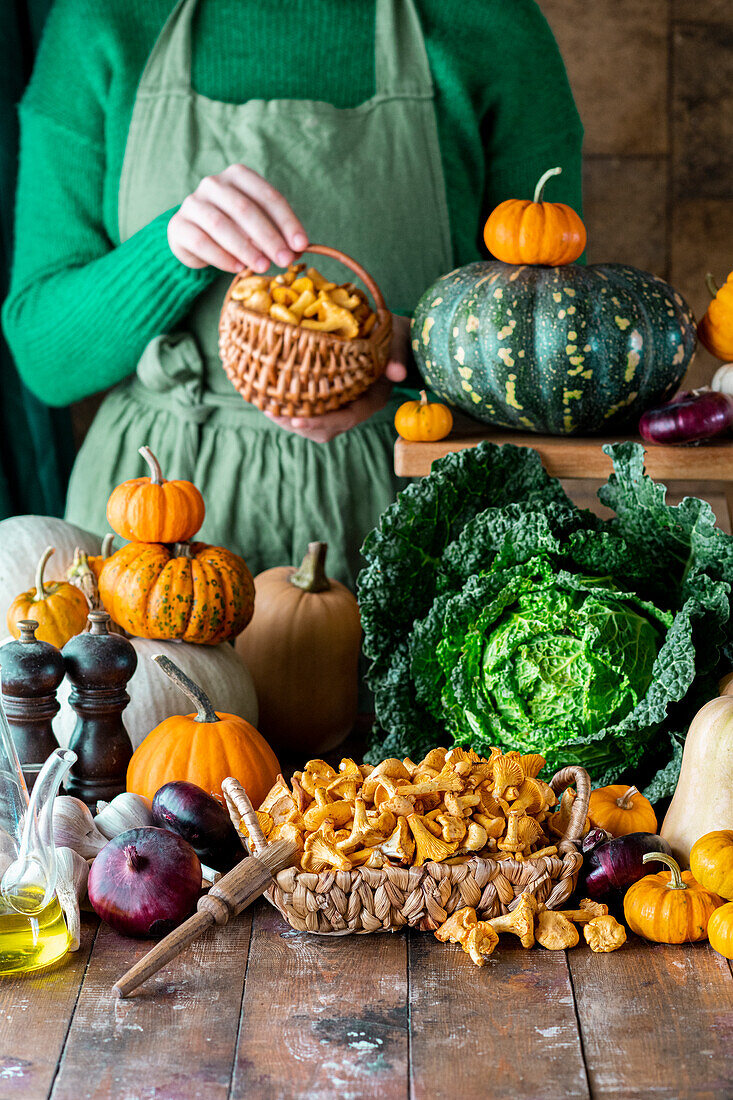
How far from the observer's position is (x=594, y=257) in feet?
8.61

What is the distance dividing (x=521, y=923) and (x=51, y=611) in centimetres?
65

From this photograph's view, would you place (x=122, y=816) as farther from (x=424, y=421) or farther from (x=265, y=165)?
(x=265, y=165)

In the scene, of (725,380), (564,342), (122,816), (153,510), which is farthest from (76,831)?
(725,380)

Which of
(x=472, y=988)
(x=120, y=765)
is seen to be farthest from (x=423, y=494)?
(x=472, y=988)

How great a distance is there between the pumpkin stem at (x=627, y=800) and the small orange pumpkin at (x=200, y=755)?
35 cm

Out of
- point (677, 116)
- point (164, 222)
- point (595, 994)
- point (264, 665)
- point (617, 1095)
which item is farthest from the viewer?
point (677, 116)

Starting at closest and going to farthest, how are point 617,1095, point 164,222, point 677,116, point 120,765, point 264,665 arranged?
point 617,1095
point 120,765
point 264,665
point 164,222
point 677,116

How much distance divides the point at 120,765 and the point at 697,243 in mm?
2138

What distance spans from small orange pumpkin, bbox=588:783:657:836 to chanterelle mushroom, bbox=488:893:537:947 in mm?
156

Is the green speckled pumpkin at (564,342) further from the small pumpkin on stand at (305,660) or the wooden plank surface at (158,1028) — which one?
the wooden plank surface at (158,1028)

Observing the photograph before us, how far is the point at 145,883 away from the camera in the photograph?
87cm

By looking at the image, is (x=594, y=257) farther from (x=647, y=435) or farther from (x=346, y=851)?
(x=346, y=851)

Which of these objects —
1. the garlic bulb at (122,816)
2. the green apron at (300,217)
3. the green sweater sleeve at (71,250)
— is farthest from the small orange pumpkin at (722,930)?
the green sweater sleeve at (71,250)

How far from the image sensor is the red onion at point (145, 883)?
863 mm
